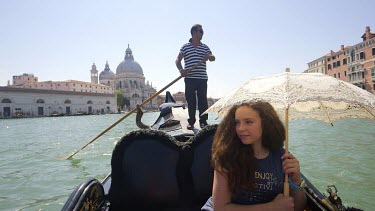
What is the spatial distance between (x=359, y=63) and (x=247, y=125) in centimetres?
3085

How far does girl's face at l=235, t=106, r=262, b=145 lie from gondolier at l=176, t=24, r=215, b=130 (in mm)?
1919

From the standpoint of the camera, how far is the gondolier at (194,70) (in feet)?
10.8

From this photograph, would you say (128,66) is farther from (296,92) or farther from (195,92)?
(296,92)

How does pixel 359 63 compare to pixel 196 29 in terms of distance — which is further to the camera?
pixel 359 63

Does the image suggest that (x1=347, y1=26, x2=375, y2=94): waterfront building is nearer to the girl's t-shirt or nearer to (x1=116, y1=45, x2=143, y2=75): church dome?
the girl's t-shirt

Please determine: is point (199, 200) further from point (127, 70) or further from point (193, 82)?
point (127, 70)

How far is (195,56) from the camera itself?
131 inches

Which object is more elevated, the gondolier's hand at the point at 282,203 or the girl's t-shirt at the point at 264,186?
the girl's t-shirt at the point at 264,186

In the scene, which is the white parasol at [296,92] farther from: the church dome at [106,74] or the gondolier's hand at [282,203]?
the church dome at [106,74]

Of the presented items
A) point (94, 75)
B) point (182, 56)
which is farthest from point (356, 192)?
point (94, 75)

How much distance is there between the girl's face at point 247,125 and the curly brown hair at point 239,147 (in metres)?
0.02

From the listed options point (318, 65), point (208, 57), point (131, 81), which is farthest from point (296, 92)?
point (131, 81)

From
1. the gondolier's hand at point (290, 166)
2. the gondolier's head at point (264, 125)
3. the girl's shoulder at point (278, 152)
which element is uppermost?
the gondolier's head at point (264, 125)

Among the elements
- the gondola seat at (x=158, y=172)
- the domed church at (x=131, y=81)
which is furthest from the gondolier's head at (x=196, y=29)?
the domed church at (x=131, y=81)
